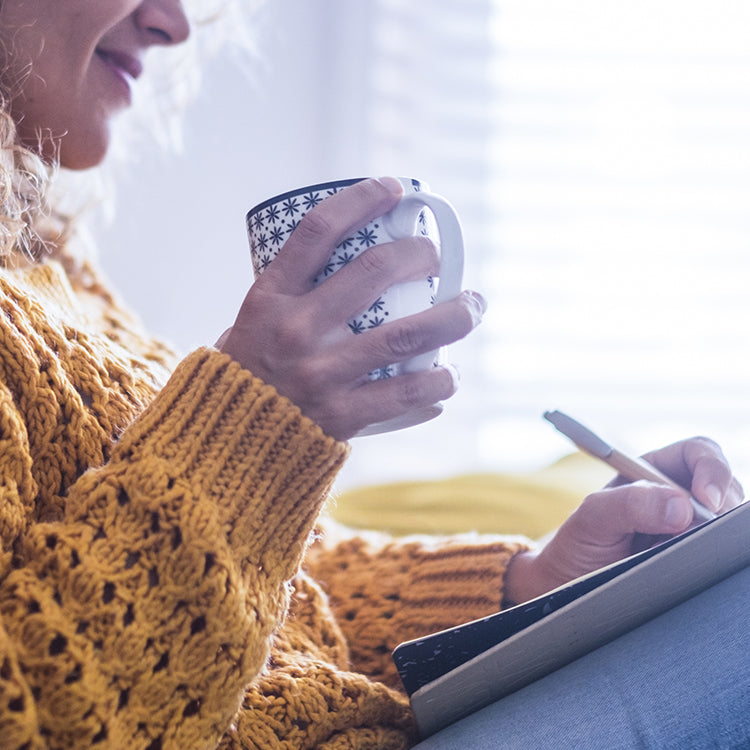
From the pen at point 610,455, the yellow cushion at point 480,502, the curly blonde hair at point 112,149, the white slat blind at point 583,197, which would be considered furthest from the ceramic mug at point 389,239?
the white slat blind at point 583,197

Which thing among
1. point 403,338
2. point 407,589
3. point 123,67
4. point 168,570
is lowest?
point 407,589

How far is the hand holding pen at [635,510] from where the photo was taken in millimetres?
529

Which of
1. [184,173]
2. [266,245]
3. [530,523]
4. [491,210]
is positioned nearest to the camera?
[266,245]

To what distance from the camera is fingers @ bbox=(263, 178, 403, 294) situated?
1.34ft

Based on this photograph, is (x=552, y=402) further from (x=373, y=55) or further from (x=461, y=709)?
(x=461, y=709)

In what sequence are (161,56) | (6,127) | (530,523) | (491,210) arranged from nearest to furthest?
(6,127) < (530,523) < (161,56) < (491,210)

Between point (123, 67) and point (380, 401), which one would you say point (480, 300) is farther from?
point (123, 67)

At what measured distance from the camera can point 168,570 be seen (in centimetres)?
39

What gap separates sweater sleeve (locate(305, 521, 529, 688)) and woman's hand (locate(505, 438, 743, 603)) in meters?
0.03

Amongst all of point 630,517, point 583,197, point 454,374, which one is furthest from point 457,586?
point 583,197

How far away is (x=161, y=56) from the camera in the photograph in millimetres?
1032

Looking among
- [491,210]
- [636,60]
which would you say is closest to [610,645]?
[491,210]

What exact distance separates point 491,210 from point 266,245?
138 cm

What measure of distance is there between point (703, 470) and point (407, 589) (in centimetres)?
26
